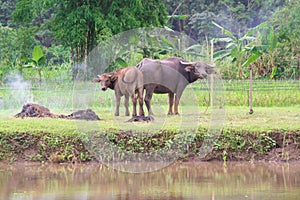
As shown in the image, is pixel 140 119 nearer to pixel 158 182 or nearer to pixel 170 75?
pixel 170 75

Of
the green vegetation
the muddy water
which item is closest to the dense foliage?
the green vegetation

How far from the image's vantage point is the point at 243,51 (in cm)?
1734

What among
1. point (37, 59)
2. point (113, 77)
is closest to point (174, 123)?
point (113, 77)

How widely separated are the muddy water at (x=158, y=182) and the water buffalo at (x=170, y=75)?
7.03ft

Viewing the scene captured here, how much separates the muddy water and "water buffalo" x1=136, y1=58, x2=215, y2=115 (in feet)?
7.03

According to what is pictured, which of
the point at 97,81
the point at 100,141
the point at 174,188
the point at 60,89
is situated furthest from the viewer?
the point at 60,89

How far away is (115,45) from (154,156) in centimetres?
428

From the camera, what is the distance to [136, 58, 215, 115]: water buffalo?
478 inches

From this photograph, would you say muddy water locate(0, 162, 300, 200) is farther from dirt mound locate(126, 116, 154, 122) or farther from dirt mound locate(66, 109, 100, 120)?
dirt mound locate(66, 109, 100, 120)

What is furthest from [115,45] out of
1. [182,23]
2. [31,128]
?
[182,23]

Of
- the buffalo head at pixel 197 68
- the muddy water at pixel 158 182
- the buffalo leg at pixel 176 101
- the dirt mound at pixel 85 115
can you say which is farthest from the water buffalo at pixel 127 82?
the muddy water at pixel 158 182

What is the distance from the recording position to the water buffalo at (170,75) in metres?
12.1

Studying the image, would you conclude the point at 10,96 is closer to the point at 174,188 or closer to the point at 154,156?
the point at 154,156

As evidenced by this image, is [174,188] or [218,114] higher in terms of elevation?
[218,114]
